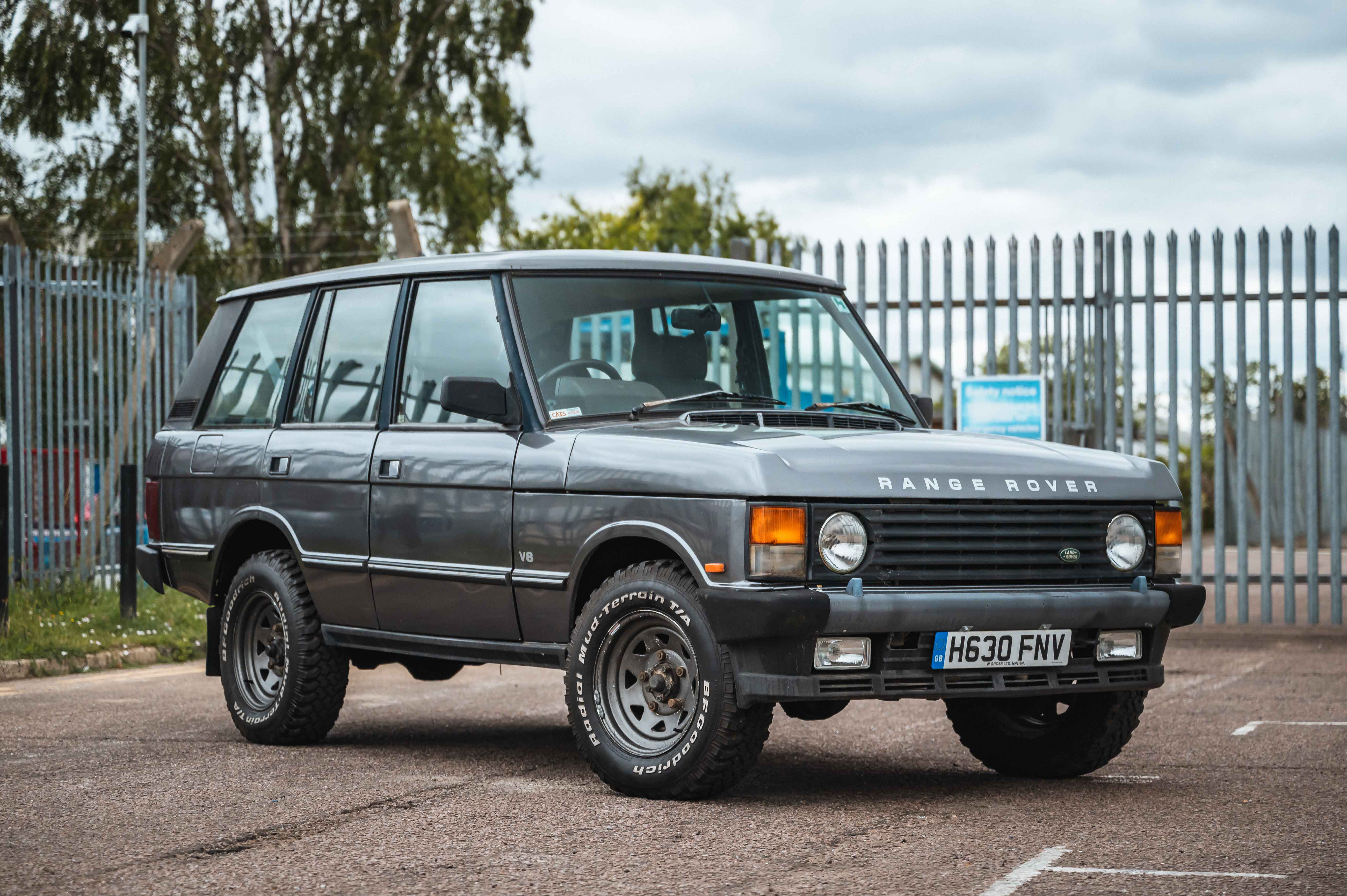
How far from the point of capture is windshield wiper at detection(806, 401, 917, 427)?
7.09 metres

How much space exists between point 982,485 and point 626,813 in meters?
1.65

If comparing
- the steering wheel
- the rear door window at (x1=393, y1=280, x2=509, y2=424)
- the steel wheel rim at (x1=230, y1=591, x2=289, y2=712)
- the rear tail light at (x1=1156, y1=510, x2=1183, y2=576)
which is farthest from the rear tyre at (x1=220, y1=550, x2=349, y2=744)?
the rear tail light at (x1=1156, y1=510, x2=1183, y2=576)

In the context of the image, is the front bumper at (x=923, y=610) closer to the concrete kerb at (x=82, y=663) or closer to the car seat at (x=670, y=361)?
the car seat at (x=670, y=361)

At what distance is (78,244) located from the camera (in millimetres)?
35406

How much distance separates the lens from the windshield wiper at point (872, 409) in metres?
7.09

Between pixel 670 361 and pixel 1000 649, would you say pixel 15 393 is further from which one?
pixel 1000 649

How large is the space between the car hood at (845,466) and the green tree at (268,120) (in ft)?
95.5

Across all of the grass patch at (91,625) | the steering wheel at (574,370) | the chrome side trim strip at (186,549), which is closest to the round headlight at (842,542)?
the steering wheel at (574,370)

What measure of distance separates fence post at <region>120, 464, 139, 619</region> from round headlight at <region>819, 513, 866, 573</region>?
8.03 meters

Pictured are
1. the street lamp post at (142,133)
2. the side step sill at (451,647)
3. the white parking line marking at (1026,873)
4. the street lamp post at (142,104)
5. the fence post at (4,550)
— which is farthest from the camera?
the street lamp post at (142,133)

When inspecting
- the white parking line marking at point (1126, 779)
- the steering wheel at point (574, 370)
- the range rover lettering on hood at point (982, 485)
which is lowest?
the white parking line marking at point (1126, 779)

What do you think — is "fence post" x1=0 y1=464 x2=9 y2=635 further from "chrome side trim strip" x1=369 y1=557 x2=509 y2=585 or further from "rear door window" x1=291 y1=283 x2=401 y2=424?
"chrome side trim strip" x1=369 y1=557 x2=509 y2=585

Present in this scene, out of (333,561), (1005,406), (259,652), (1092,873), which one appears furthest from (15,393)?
(1092,873)

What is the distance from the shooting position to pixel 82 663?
11.2 metres
